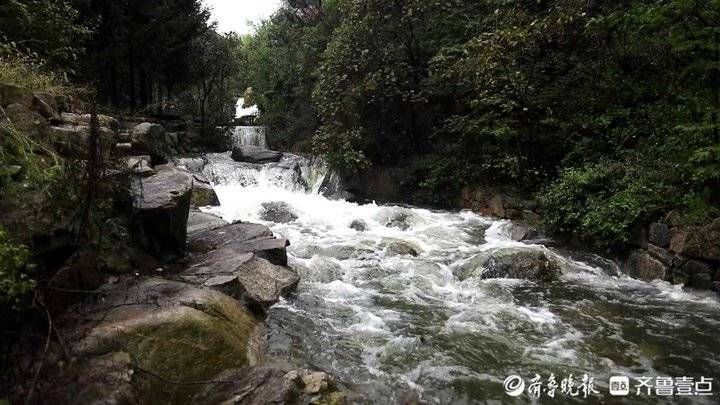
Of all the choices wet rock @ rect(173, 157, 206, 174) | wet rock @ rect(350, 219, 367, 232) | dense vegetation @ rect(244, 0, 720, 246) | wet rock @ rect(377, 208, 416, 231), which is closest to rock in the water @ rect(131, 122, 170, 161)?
wet rock @ rect(350, 219, 367, 232)

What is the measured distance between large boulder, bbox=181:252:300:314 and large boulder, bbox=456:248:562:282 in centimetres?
279

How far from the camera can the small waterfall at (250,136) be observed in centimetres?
2199

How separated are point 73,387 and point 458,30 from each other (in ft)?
40.8

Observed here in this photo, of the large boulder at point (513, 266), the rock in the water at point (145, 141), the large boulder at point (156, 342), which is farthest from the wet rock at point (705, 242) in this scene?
the rock in the water at point (145, 141)

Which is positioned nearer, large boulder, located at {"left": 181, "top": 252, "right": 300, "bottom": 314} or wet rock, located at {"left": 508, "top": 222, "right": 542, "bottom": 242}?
large boulder, located at {"left": 181, "top": 252, "right": 300, "bottom": 314}

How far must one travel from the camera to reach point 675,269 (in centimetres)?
689

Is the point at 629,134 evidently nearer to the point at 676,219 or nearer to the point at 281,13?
the point at 676,219

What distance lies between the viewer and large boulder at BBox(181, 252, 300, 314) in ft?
17.8

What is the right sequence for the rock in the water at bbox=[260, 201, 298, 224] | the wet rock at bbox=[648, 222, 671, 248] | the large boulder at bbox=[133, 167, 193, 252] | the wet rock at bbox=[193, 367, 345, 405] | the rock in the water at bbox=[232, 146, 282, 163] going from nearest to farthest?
the wet rock at bbox=[193, 367, 345, 405] → the large boulder at bbox=[133, 167, 193, 252] → the wet rock at bbox=[648, 222, 671, 248] → the rock in the water at bbox=[260, 201, 298, 224] → the rock in the water at bbox=[232, 146, 282, 163]

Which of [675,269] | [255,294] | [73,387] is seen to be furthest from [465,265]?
[73,387]

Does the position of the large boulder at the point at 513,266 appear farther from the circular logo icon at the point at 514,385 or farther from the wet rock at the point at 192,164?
the wet rock at the point at 192,164

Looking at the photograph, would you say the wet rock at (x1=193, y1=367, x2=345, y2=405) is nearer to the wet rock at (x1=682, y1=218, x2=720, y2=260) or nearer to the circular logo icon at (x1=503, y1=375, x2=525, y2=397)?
the circular logo icon at (x1=503, y1=375, x2=525, y2=397)

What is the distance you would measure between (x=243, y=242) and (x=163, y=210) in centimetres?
166

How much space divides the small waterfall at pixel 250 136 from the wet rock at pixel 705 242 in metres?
18.0
